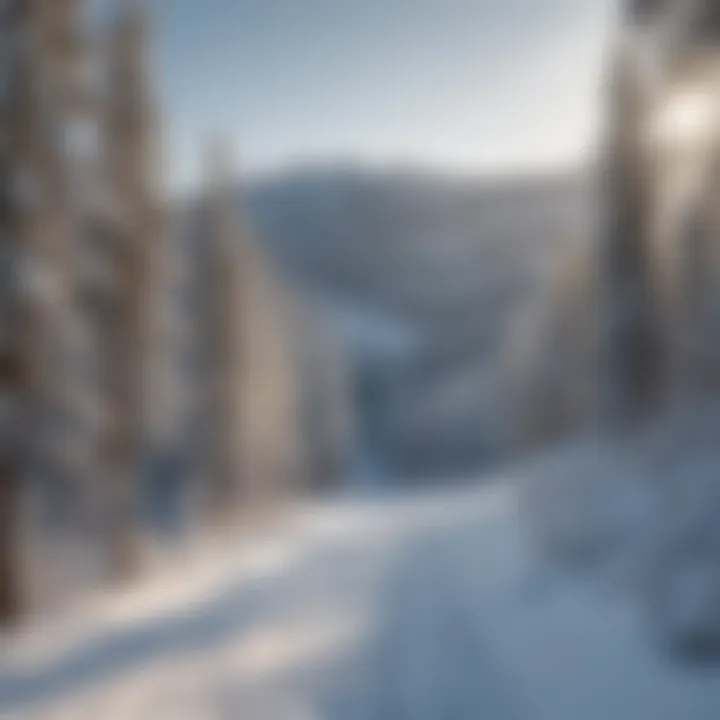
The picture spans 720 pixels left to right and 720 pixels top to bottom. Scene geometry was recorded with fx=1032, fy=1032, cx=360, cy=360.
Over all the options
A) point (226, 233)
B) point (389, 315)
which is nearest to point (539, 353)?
point (226, 233)

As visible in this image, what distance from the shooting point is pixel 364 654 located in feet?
29.5

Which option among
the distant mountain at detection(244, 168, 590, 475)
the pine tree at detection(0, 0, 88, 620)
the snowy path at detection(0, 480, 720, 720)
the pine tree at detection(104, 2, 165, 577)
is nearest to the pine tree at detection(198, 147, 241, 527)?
the distant mountain at detection(244, 168, 590, 475)

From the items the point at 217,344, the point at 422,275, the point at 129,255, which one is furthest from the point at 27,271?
the point at 422,275

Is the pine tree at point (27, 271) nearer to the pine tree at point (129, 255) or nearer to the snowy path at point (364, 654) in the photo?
the snowy path at point (364, 654)

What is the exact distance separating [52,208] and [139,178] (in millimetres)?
5967

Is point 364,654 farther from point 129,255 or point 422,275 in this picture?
point 422,275

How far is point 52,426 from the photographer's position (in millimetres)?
14328

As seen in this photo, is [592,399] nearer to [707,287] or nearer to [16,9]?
[707,287]

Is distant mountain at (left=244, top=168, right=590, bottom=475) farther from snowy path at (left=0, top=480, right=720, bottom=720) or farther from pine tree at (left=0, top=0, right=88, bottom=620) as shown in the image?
snowy path at (left=0, top=480, right=720, bottom=720)

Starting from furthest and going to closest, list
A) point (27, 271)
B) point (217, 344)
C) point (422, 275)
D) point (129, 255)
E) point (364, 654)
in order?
point (422, 275) → point (217, 344) → point (129, 255) → point (27, 271) → point (364, 654)

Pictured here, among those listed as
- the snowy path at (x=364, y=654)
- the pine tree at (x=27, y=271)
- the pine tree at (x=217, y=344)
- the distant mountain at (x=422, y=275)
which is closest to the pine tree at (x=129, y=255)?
the snowy path at (x=364, y=654)

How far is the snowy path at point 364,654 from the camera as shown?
7105 mm

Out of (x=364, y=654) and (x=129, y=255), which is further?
(x=129, y=255)

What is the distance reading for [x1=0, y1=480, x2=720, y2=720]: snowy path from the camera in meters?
7.11
